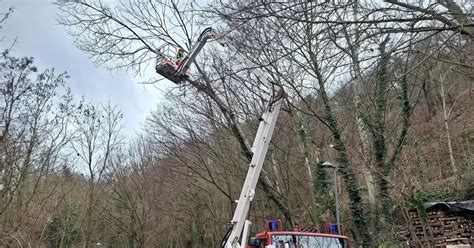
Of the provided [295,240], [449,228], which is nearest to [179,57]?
[295,240]

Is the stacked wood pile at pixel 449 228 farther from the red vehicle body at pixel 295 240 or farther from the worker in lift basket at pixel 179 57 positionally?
the worker in lift basket at pixel 179 57

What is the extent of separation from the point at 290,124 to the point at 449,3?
7.48m

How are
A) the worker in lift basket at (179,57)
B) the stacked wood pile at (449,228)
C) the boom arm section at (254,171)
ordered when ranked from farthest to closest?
the stacked wood pile at (449,228)
the worker in lift basket at (179,57)
the boom arm section at (254,171)

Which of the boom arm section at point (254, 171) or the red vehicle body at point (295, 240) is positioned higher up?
the boom arm section at point (254, 171)

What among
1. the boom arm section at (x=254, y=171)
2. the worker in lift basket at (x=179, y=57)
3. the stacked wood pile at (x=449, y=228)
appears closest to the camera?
the boom arm section at (x=254, y=171)

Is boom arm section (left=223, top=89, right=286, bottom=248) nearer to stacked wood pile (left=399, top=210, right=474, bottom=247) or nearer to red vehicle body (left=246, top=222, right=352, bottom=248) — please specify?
red vehicle body (left=246, top=222, right=352, bottom=248)

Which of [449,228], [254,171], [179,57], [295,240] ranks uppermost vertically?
[179,57]

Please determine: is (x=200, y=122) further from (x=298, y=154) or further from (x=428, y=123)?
(x=428, y=123)

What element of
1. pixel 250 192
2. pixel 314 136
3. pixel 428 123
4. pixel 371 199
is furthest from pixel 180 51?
pixel 428 123

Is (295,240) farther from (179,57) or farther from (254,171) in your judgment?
(179,57)

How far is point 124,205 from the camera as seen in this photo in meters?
21.4

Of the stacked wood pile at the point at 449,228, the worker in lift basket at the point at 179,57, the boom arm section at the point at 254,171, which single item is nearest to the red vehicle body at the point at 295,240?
the boom arm section at the point at 254,171

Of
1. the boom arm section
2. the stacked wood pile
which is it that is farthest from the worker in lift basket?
the stacked wood pile

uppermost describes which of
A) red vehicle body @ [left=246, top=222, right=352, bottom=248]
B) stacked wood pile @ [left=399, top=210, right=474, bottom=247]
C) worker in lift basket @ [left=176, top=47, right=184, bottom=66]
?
worker in lift basket @ [left=176, top=47, right=184, bottom=66]
